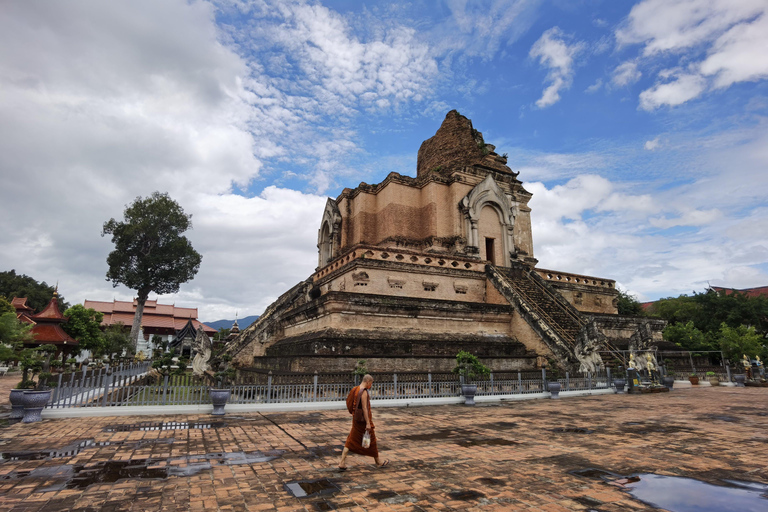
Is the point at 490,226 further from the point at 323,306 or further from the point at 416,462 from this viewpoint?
the point at 416,462

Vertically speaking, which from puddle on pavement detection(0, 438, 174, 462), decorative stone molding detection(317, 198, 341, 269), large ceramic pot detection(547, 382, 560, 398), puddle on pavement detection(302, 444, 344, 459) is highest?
decorative stone molding detection(317, 198, 341, 269)

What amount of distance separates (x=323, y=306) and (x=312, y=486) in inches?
445

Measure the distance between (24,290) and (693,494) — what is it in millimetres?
66282

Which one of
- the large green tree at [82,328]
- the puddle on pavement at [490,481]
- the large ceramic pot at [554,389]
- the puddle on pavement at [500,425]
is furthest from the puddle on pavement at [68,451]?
the large green tree at [82,328]

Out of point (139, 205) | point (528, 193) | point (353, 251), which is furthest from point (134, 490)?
point (139, 205)

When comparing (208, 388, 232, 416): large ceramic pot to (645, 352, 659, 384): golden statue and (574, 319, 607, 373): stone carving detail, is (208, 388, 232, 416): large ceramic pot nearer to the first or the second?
(574, 319, 607, 373): stone carving detail

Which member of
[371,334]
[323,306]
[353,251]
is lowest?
[371,334]

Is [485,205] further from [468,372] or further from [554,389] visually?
[468,372]

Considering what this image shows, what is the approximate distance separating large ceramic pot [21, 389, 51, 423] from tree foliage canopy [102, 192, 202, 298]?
98.8 ft

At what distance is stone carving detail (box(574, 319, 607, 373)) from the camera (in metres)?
15.6

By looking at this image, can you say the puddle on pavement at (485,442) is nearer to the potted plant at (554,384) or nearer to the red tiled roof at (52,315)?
the potted plant at (554,384)

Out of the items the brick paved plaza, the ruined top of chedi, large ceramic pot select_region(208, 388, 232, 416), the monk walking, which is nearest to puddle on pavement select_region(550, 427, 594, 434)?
the brick paved plaza

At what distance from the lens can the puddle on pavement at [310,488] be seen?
460cm

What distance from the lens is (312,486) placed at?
4840mm
